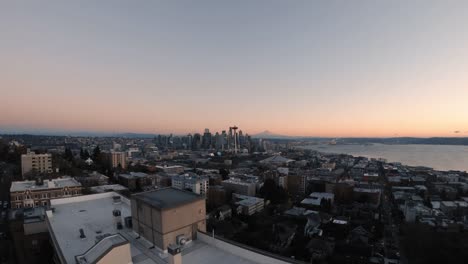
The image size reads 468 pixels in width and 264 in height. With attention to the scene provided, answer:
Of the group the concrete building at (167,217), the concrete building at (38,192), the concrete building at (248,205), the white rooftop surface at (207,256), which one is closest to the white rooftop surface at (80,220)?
the concrete building at (167,217)

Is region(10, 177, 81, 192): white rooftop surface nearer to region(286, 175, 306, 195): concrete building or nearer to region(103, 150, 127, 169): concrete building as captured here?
region(103, 150, 127, 169): concrete building

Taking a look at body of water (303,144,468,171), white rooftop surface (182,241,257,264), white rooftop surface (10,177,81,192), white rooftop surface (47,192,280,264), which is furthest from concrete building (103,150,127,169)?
body of water (303,144,468,171)

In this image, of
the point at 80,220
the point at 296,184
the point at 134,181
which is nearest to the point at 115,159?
the point at 134,181

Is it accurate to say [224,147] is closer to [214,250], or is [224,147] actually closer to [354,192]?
[354,192]

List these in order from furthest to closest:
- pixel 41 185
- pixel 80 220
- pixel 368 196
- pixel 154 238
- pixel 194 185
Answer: pixel 368 196 < pixel 194 185 < pixel 41 185 < pixel 80 220 < pixel 154 238

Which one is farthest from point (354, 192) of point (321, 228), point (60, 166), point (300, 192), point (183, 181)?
point (60, 166)

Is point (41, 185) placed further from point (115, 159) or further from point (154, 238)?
point (115, 159)

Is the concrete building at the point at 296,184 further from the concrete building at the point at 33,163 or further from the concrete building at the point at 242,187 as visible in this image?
the concrete building at the point at 33,163
